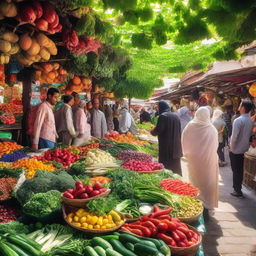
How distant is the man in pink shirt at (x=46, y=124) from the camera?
19.9 ft

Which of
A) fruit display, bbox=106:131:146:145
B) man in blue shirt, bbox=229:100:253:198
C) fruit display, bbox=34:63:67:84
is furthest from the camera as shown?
fruit display, bbox=106:131:146:145

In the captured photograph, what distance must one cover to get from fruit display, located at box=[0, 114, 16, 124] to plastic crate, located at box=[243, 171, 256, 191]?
21.9 ft

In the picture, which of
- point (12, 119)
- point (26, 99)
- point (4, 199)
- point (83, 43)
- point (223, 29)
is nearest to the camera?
point (223, 29)

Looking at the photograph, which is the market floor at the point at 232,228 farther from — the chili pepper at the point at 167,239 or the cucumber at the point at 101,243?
the cucumber at the point at 101,243

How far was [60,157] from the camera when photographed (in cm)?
551

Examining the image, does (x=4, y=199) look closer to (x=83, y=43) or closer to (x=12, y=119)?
(x=83, y=43)

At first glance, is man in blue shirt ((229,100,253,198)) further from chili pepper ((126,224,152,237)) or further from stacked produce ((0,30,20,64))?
stacked produce ((0,30,20,64))

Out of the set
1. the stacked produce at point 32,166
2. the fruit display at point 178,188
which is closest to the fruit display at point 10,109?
the stacked produce at point 32,166

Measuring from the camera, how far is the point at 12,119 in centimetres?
898

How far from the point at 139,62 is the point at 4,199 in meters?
6.74

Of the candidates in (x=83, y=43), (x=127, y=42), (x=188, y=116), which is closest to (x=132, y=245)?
(x=83, y=43)

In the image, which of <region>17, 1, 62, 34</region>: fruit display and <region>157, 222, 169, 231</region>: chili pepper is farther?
<region>17, 1, 62, 34</region>: fruit display

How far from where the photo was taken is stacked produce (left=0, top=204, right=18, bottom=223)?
3051 mm

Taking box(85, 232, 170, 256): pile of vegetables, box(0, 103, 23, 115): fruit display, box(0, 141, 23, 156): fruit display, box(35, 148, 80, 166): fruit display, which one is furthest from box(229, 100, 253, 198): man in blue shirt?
box(0, 103, 23, 115): fruit display
